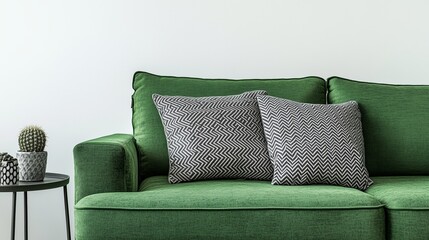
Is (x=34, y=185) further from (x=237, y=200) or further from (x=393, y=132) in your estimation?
(x=393, y=132)

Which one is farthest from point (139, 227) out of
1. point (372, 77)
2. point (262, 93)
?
point (372, 77)

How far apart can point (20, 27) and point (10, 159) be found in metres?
0.89

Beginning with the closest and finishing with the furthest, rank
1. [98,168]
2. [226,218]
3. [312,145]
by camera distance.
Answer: [226,218], [98,168], [312,145]

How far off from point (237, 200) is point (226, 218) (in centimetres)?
8

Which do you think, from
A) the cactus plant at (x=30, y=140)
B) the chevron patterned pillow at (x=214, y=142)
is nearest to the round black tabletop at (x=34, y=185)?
the cactus plant at (x=30, y=140)

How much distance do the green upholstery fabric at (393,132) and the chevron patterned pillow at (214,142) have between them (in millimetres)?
509

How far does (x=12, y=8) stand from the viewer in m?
3.65

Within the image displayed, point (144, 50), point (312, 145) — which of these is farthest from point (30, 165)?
point (312, 145)

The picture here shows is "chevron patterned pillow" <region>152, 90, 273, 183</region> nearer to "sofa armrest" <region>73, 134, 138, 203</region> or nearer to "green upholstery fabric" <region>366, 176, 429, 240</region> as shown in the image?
"sofa armrest" <region>73, 134, 138, 203</region>

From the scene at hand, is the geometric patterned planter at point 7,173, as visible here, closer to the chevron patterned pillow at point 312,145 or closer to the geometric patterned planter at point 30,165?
the geometric patterned planter at point 30,165

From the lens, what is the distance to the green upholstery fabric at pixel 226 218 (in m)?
2.43

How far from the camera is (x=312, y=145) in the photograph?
2861 mm

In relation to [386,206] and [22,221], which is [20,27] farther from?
[386,206]

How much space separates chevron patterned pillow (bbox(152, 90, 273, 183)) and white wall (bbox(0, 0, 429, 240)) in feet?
2.26
